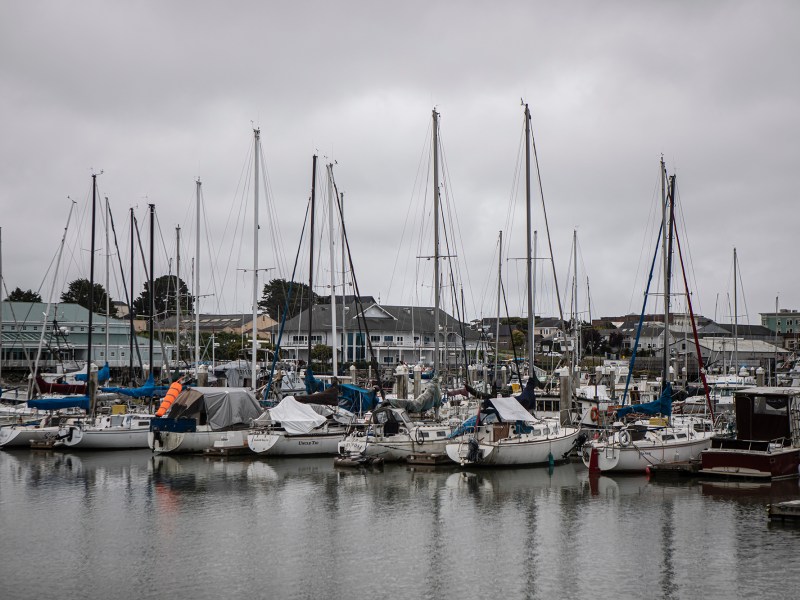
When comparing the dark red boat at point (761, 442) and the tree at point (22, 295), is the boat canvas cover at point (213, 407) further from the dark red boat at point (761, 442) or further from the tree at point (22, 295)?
the tree at point (22, 295)

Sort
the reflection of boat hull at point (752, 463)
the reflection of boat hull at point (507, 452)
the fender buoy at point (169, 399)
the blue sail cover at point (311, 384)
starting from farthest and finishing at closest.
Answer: the blue sail cover at point (311, 384) < the fender buoy at point (169, 399) < the reflection of boat hull at point (507, 452) < the reflection of boat hull at point (752, 463)

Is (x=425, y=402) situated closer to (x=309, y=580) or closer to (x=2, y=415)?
(x=309, y=580)

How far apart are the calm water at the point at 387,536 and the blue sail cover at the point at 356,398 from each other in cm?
937

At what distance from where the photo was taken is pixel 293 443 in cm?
4544

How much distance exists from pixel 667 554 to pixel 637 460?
46.5ft

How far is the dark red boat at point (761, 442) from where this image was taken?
118 ft

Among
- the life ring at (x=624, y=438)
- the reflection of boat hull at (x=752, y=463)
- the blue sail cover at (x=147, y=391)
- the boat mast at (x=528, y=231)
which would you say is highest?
the boat mast at (x=528, y=231)

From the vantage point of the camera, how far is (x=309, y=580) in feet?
73.5

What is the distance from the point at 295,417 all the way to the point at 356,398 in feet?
18.0

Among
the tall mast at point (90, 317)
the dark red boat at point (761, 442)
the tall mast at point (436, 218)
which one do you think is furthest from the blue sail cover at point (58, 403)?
the dark red boat at point (761, 442)

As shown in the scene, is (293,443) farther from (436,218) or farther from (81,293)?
(81,293)

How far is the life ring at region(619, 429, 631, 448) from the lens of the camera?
3903 cm

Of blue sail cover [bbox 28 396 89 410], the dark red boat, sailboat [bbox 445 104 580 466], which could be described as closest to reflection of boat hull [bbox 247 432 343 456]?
sailboat [bbox 445 104 580 466]

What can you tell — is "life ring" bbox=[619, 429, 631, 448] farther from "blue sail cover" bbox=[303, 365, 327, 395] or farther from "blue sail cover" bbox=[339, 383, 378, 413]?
"blue sail cover" bbox=[303, 365, 327, 395]
